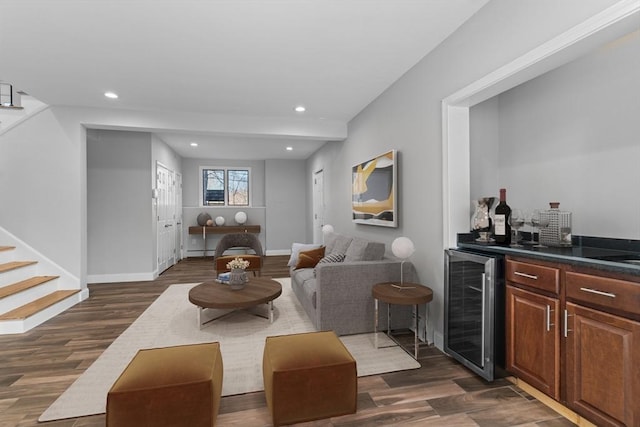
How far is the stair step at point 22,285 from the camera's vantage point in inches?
130

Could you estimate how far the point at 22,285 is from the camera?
3.60m

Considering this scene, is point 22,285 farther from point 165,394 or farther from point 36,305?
point 165,394

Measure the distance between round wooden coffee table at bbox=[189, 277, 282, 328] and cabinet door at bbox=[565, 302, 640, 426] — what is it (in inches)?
92.1

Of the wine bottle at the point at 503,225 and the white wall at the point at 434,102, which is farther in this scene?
the wine bottle at the point at 503,225

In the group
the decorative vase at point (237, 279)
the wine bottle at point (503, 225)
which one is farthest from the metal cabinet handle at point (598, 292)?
the decorative vase at point (237, 279)

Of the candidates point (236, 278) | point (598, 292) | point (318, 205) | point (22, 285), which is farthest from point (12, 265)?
point (598, 292)

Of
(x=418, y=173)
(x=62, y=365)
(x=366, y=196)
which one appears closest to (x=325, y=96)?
(x=366, y=196)

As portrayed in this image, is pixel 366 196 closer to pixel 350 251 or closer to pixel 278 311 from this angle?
pixel 350 251

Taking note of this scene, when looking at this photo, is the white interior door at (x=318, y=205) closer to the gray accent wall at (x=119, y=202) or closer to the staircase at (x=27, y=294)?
the gray accent wall at (x=119, y=202)

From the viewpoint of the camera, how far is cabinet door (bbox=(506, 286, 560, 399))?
1.73 meters

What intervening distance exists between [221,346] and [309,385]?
4.38 ft

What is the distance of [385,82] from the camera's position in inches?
134

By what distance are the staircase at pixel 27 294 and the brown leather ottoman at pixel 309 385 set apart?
3.00m

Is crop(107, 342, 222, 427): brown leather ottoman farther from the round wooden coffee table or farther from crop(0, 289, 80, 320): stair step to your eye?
crop(0, 289, 80, 320): stair step
